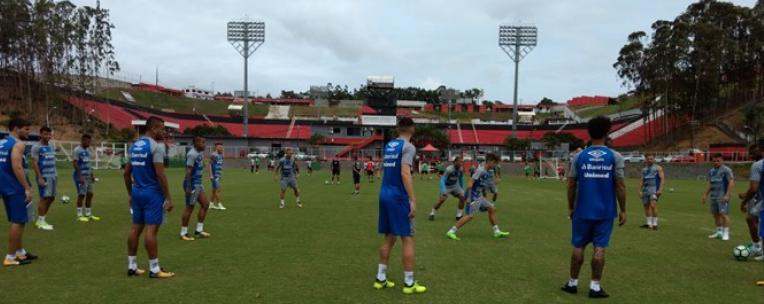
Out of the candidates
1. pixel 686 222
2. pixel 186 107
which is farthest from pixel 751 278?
pixel 186 107

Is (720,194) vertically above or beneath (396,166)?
beneath

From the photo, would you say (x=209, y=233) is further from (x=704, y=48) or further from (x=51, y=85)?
(x=51, y=85)

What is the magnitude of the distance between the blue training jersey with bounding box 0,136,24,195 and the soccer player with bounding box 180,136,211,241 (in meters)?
3.08

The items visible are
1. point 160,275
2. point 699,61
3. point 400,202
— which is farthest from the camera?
point 699,61

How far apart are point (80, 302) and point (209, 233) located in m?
5.32

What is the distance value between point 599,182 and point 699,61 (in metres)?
62.3

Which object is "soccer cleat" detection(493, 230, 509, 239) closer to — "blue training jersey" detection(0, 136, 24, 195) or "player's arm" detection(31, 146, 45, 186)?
"blue training jersey" detection(0, 136, 24, 195)

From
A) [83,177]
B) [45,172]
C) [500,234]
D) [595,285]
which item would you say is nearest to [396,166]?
[595,285]

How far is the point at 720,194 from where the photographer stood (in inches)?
448

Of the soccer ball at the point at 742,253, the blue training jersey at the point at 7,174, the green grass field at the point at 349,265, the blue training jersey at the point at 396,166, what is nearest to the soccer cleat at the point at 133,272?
the green grass field at the point at 349,265

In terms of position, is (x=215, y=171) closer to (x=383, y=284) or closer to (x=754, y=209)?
(x=383, y=284)

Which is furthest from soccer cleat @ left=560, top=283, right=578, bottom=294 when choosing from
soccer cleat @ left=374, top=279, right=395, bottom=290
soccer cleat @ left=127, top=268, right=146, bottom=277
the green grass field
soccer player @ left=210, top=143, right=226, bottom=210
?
soccer player @ left=210, top=143, right=226, bottom=210

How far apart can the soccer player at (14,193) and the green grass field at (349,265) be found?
0.36m

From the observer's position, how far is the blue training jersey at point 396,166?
6469 mm
